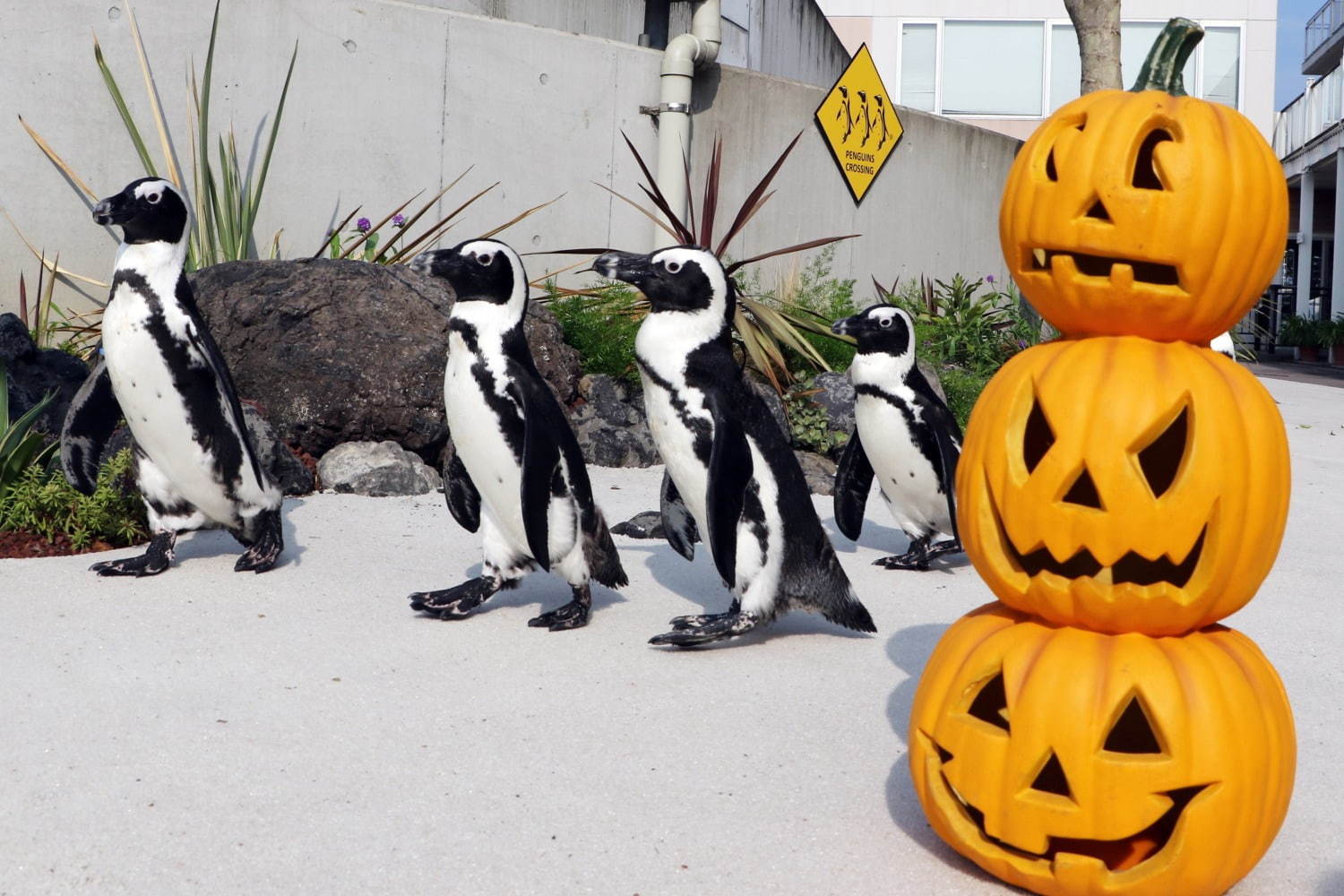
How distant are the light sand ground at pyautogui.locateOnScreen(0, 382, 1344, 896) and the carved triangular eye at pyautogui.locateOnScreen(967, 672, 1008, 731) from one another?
0.87ft

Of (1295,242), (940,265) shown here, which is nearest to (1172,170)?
(940,265)

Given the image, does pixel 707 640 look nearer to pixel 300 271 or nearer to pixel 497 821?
pixel 497 821

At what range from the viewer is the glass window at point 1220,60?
23.4 metres

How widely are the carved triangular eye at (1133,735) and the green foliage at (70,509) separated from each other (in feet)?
12.3

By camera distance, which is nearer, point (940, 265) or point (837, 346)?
point (837, 346)

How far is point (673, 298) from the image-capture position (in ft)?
12.0

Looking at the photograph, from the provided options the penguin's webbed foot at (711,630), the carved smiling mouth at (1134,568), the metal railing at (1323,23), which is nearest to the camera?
the carved smiling mouth at (1134,568)

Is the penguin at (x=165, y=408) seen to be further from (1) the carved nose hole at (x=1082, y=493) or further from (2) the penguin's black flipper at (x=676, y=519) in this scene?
(1) the carved nose hole at (x=1082, y=493)

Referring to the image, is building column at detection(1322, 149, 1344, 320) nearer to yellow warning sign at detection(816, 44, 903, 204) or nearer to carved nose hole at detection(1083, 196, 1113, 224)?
yellow warning sign at detection(816, 44, 903, 204)

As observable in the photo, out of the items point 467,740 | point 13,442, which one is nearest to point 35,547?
point 13,442

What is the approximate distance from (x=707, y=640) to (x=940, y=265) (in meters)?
9.98

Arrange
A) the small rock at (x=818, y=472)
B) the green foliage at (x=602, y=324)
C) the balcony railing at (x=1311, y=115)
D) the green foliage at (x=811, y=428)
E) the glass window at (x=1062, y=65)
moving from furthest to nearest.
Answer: the glass window at (x=1062, y=65), the balcony railing at (x=1311, y=115), the green foliage at (x=602, y=324), the green foliage at (x=811, y=428), the small rock at (x=818, y=472)

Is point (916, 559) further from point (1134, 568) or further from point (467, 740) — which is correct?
point (1134, 568)

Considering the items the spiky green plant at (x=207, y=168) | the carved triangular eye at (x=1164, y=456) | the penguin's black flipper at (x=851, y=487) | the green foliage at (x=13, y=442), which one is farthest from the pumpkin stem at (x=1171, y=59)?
the spiky green plant at (x=207, y=168)
